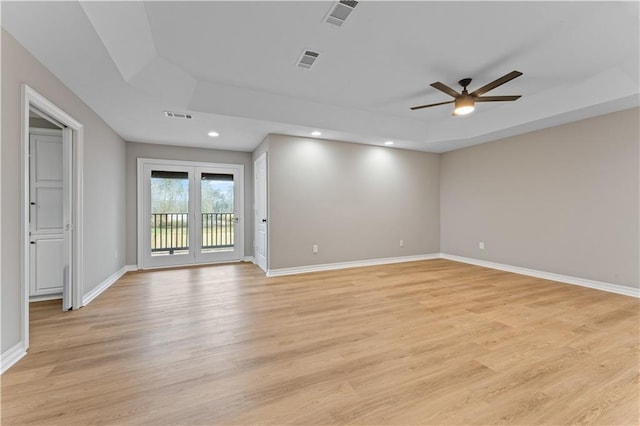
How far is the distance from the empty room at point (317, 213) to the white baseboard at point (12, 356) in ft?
0.06

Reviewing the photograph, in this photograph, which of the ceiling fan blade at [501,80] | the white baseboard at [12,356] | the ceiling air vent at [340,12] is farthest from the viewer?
the ceiling fan blade at [501,80]

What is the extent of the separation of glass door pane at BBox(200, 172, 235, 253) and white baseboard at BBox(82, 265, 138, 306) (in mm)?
1357

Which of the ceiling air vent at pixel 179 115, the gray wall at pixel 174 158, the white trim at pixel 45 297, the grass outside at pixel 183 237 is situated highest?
the ceiling air vent at pixel 179 115

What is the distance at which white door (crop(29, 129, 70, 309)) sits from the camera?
3295mm

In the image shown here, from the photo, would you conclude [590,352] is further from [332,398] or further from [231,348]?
[231,348]

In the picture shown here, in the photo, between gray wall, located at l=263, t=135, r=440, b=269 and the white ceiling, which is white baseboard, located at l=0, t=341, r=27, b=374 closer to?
the white ceiling

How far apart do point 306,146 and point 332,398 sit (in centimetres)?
413

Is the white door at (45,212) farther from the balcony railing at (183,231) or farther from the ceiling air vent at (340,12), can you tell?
the ceiling air vent at (340,12)

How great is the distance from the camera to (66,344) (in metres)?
2.28

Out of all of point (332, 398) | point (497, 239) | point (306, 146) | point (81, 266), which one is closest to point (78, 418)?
point (332, 398)

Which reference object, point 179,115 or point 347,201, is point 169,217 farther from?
point 347,201

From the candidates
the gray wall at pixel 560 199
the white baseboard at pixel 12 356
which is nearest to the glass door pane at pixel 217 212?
the white baseboard at pixel 12 356

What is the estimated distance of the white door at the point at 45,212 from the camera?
3.29m

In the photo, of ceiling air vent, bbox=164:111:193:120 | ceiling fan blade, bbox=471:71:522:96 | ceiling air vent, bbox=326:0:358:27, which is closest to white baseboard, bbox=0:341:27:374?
ceiling air vent, bbox=164:111:193:120
